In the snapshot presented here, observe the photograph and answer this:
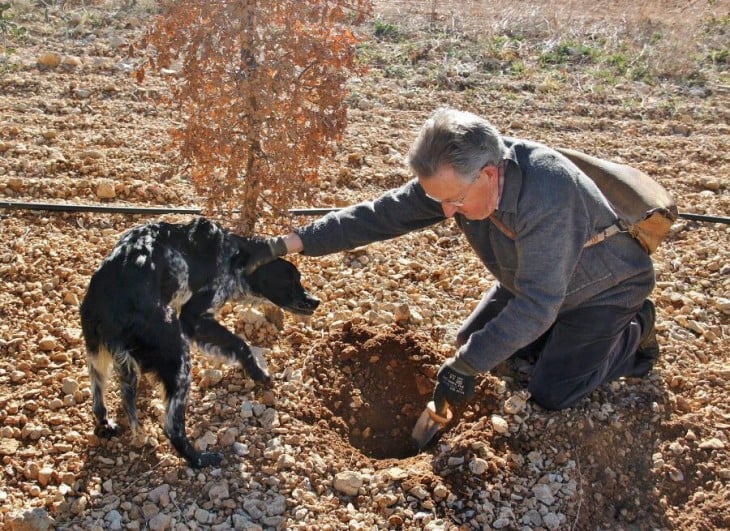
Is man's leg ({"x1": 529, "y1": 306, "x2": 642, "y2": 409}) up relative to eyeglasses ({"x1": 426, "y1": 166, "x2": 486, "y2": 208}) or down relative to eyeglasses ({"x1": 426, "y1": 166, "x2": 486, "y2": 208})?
down

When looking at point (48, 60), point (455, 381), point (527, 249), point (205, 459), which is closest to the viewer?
point (527, 249)

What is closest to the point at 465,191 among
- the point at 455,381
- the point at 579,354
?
the point at 455,381

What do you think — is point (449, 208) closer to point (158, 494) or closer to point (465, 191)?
point (465, 191)

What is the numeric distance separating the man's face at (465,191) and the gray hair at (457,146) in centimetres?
3

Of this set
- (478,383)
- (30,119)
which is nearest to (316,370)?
(478,383)

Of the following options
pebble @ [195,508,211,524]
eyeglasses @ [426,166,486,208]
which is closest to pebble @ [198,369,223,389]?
pebble @ [195,508,211,524]

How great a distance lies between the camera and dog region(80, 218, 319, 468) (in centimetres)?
330

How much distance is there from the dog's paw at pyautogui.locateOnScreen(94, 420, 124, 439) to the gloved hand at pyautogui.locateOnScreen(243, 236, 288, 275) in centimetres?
104

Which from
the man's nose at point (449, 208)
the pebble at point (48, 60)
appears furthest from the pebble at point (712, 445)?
the pebble at point (48, 60)

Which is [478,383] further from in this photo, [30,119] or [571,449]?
[30,119]

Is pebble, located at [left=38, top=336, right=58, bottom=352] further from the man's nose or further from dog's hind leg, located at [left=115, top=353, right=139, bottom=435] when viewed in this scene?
the man's nose

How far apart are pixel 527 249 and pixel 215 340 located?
1.69m

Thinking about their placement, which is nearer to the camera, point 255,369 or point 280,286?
point 255,369

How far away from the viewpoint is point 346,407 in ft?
12.9
